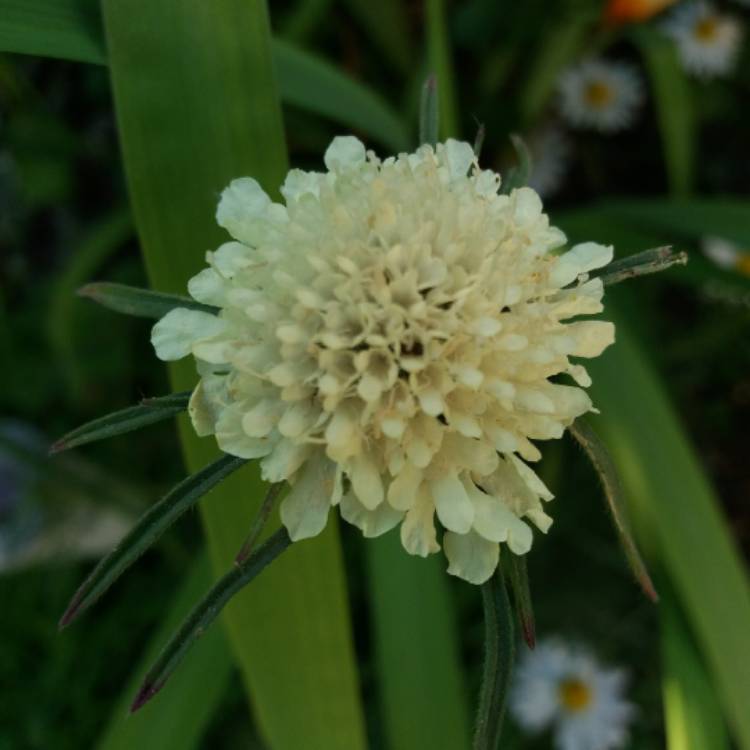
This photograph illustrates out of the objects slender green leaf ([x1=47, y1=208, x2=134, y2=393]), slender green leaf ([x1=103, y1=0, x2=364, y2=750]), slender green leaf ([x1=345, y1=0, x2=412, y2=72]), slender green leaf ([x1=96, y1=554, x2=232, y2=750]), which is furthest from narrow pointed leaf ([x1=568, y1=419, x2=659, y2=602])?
slender green leaf ([x1=345, y1=0, x2=412, y2=72])

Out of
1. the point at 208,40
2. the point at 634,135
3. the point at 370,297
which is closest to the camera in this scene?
the point at 370,297

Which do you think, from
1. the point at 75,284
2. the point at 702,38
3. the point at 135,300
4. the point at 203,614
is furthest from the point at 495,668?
the point at 702,38

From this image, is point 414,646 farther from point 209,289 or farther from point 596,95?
point 596,95

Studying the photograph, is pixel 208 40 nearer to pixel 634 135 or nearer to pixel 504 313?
pixel 504 313

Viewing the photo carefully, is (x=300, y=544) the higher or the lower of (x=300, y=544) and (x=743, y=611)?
the higher

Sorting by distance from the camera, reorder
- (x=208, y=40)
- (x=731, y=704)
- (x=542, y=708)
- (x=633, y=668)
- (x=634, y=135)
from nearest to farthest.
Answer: (x=208, y=40), (x=731, y=704), (x=542, y=708), (x=633, y=668), (x=634, y=135)

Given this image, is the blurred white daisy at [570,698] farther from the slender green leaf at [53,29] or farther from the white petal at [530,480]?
the slender green leaf at [53,29]

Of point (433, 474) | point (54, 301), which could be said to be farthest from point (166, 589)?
point (433, 474)
